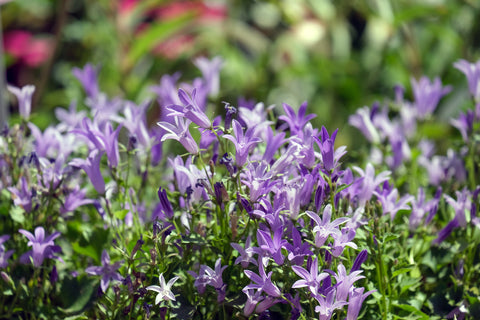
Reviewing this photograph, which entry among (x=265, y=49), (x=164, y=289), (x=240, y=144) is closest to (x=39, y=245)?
(x=164, y=289)

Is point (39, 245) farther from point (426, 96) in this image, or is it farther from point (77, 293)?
point (426, 96)

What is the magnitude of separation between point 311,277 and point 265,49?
2.32 metres

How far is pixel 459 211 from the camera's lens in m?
1.03

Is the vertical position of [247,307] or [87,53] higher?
[247,307]

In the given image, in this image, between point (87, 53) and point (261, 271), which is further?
point (87, 53)

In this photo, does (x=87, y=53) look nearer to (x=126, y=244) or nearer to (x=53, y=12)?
(x=53, y=12)

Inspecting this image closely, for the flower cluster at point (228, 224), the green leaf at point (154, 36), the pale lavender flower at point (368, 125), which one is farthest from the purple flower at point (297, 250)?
the green leaf at point (154, 36)

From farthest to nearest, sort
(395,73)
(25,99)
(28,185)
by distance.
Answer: (395,73) → (25,99) → (28,185)

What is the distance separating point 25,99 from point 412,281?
2.62 feet

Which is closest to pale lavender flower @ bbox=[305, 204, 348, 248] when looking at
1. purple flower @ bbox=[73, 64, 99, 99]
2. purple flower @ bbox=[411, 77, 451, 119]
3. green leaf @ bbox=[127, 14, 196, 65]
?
purple flower @ bbox=[411, 77, 451, 119]

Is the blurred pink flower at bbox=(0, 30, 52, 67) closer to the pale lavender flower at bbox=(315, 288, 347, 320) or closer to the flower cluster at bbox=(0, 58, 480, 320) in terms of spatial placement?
the flower cluster at bbox=(0, 58, 480, 320)

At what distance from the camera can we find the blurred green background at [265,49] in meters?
2.56

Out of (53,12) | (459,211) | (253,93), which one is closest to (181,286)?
(459,211)

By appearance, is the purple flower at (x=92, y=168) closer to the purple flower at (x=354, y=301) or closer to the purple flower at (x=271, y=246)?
the purple flower at (x=271, y=246)
